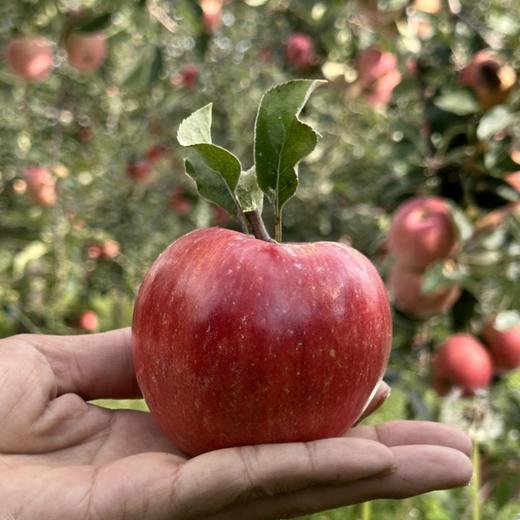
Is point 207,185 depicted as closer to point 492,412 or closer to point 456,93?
point 456,93

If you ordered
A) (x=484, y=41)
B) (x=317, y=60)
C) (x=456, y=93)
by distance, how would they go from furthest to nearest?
(x=317, y=60) → (x=484, y=41) → (x=456, y=93)

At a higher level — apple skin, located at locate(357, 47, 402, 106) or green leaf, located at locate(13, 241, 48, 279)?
apple skin, located at locate(357, 47, 402, 106)

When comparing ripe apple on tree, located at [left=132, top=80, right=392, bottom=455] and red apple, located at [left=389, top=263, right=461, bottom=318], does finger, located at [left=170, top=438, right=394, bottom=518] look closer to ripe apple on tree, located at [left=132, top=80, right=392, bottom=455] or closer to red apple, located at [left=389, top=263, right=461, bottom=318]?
ripe apple on tree, located at [left=132, top=80, right=392, bottom=455]

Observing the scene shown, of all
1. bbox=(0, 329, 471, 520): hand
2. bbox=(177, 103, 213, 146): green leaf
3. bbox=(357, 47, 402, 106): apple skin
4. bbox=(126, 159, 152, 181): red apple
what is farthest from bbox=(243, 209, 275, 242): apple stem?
bbox=(126, 159, 152, 181): red apple

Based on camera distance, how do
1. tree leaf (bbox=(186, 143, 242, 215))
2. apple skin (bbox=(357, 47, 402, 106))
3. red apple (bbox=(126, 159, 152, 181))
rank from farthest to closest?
red apple (bbox=(126, 159, 152, 181)), apple skin (bbox=(357, 47, 402, 106)), tree leaf (bbox=(186, 143, 242, 215))

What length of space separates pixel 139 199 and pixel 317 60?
1324mm

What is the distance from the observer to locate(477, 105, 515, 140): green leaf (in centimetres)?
175

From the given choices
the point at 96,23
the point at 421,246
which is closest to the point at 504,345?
the point at 421,246

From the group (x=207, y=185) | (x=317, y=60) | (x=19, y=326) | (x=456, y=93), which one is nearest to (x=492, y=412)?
(x=456, y=93)

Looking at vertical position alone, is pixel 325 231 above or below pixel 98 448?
below

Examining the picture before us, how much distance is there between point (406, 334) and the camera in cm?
240

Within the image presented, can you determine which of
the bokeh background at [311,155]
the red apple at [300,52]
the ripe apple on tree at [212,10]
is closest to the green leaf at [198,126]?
the bokeh background at [311,155]

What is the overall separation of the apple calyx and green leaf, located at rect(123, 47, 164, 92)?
4.95 ft

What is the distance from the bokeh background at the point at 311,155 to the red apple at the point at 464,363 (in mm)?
57
